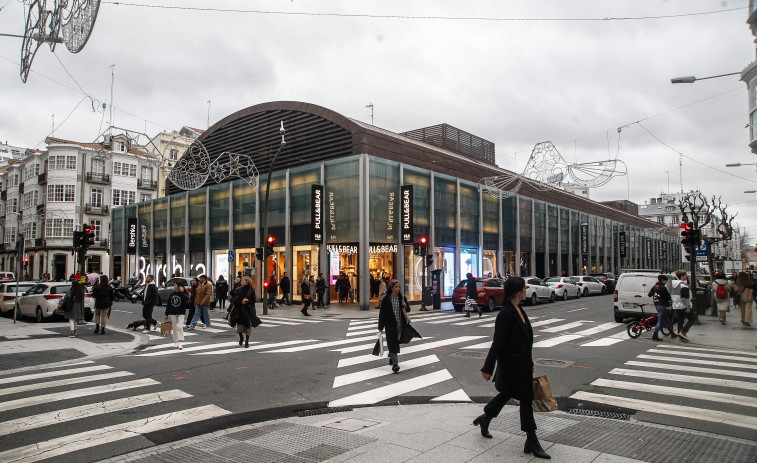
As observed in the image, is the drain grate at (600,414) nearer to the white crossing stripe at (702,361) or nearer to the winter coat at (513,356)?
the winter coat at (513,356)

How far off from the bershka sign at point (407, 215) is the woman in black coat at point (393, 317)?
17.2 m

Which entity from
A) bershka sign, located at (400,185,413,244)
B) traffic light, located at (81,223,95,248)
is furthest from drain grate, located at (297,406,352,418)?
bershka sign, located at (400,185,413,244)

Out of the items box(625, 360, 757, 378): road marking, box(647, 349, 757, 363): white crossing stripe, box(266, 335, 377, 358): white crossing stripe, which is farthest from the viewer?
box(266, 335, 377, 358): white crossing stripe

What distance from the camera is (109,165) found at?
2318 inches

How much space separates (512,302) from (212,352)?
8787 millimetres

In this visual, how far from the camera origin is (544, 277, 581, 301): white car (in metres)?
30.9

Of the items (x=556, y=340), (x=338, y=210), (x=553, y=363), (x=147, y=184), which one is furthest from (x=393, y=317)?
(x=147, y=184)

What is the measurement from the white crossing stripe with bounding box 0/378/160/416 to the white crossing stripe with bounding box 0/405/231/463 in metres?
1.94

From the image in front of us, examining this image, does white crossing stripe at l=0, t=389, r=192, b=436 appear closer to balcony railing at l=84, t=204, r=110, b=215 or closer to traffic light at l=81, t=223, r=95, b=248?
traffic light at l=81, t=223, r=95, b=248

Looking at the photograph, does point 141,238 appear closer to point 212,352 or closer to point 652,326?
point 212,352

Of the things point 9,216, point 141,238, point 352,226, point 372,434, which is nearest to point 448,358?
point 372,434

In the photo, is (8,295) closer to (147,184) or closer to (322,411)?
(322,411)

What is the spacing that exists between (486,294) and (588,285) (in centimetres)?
1598

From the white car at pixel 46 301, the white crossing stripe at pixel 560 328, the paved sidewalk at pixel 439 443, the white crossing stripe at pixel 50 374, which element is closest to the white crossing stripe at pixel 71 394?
the white crossing stripe at pixel 50 374
